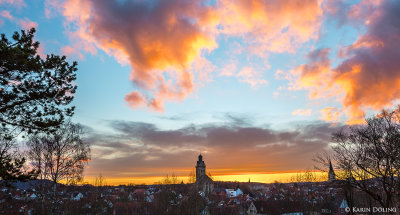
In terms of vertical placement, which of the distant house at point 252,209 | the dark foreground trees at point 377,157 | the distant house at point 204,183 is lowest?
the distant house at point 252,209

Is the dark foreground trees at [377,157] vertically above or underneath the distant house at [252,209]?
above

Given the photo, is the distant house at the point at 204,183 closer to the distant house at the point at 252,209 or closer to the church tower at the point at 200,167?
the church tower at the point at 200,167

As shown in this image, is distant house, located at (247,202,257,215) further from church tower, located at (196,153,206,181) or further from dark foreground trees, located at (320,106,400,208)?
dark foreground trees, located at (320,106,400,208)

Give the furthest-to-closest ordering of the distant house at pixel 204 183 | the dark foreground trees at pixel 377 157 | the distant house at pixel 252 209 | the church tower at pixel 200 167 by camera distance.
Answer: the church tower at pixel 200 167, the distant house at pixel 204 183, the distant house at pixel 252 209, the dark foreground trees at pixel 377 157

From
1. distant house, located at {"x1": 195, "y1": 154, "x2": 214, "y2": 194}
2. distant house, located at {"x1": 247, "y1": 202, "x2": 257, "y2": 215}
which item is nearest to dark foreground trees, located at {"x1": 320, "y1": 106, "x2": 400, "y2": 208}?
distant house, located at {"x1": 247, "y1": 202, "x2": 257, "y2": 215}

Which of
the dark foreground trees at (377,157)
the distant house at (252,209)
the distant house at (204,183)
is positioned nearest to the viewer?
the dark foreground trees at (377,157)

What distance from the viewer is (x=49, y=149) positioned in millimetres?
23891

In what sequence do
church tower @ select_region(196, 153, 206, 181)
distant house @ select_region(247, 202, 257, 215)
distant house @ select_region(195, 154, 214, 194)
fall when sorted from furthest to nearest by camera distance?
church tower @ select_region(196, 153, 206, 181) → distant house @ select_region(195, 154, 214, 194) → distant house @ select_region(247, 202, 257, 215)

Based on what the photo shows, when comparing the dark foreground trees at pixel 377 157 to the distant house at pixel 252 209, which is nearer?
the dark foreground trees at pixel 377 157

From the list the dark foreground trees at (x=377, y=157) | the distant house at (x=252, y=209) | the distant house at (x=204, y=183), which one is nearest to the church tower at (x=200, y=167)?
the distant house at (x=204, y=183)

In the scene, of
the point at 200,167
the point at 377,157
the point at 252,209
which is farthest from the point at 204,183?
the point at 377,157

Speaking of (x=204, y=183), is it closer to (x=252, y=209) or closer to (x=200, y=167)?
(x=200, y=167)

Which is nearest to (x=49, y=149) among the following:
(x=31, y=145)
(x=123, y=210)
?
(x=31, y=145)

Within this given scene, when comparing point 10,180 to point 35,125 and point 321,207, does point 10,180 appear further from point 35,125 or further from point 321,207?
point 321,207
